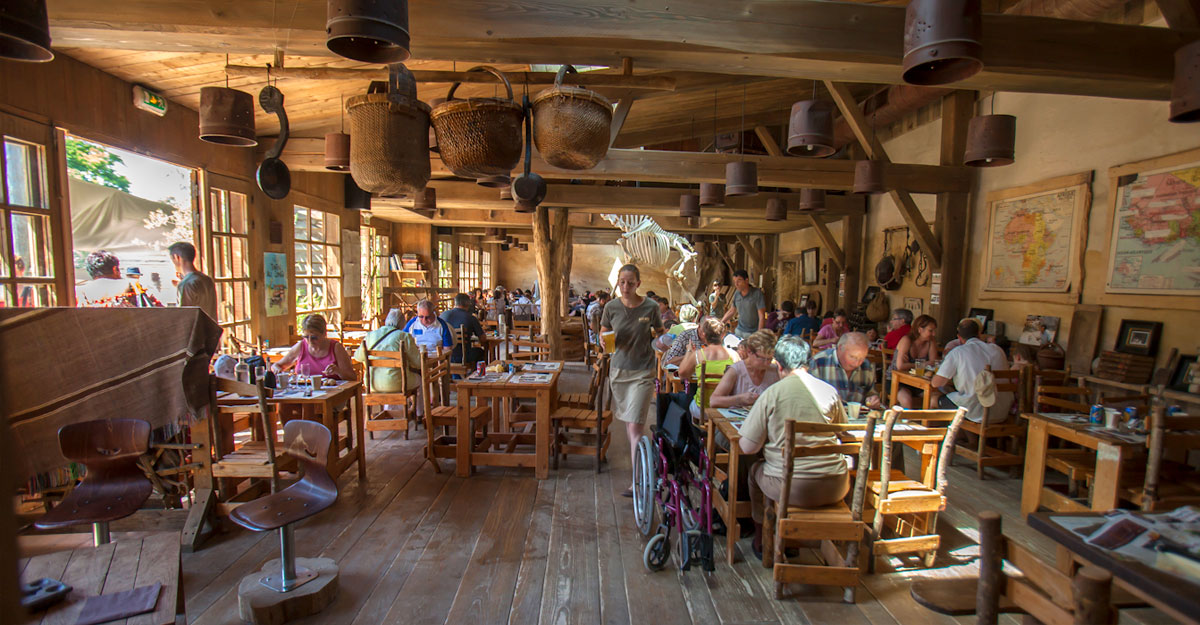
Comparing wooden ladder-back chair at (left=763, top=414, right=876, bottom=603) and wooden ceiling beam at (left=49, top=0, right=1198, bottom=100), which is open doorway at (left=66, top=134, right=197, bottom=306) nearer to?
wooden ceiling beam at (left=49, top=0, right=1198, bottom=100)

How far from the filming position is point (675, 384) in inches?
183

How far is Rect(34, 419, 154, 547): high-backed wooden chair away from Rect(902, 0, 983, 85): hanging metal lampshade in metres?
3.86

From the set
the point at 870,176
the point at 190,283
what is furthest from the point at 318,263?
the point at 870,176

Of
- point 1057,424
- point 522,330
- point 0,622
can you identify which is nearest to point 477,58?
point 0,622

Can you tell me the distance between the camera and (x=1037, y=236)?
18.0ft

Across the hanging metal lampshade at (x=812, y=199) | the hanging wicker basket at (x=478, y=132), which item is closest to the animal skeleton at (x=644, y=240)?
the hanging metal lampshade at (x=812, y=199)

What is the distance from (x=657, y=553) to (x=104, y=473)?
280 cm

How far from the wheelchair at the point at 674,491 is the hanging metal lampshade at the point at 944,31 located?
1.96 m

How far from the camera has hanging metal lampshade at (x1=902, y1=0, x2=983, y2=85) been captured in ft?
6.47

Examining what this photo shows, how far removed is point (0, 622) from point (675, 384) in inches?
171

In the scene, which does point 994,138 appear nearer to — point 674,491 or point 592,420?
point 674,491

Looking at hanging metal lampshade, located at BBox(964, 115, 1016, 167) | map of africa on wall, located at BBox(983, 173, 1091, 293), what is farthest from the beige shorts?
map of africa on wall, located at BBox(983, 173, 1091, 293)

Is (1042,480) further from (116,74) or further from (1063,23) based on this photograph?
(116,74)

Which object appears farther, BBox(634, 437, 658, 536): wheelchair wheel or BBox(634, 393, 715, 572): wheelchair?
BBox(634, 437, 658, 536): wheelchair wheel
